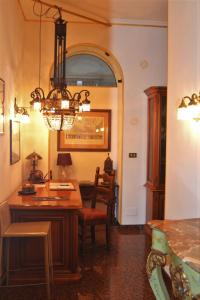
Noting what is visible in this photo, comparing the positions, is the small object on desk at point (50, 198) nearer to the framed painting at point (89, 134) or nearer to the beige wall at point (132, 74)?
the beige wall at point (132, 74)

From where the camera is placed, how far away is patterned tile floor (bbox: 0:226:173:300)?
3.18 m

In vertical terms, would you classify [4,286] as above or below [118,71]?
below

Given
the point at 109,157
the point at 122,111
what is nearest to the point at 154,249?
the point at 122,111

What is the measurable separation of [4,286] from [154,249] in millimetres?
2020

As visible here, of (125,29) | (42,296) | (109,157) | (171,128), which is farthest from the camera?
(109,157)

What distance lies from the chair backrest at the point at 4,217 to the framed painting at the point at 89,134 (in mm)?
3655

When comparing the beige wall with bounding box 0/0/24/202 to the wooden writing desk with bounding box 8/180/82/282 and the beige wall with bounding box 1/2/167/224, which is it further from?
the beige wall with bounding box 1/2/167/224

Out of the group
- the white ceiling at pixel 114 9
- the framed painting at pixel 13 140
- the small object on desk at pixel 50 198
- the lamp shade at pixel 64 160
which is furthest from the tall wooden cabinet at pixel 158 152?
the framed painting at pixel 13 140

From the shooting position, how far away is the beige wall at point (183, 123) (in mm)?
3441

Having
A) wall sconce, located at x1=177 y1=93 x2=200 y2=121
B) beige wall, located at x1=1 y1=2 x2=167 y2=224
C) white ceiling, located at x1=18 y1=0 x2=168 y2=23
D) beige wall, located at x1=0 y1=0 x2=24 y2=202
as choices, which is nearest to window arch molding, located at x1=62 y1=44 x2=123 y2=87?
beige wall, located at x1=1 y1=2 x2=167 y2=224

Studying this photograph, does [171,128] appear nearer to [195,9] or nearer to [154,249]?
[195,9]

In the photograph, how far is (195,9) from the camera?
348cm

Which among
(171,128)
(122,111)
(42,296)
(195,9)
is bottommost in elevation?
(42,296)

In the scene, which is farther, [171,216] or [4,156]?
[171,216]
